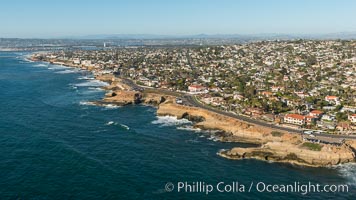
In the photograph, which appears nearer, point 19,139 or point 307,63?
point 19,139

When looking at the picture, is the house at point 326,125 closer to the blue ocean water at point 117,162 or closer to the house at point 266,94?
the blue ocean water at point 117,162

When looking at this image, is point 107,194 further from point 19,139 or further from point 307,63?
point 307,63

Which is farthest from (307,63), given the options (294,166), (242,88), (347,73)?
(294,166)

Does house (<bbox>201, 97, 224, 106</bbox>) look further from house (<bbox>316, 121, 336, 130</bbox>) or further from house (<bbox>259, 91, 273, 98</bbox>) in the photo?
house (<bbox>316, 121, 336, 130</bbox>)

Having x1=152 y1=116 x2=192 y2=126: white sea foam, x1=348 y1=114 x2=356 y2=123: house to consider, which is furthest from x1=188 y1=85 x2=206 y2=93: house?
x1=348 y1=114 x2=356 y2=123: house

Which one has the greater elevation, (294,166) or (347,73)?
(347,73)

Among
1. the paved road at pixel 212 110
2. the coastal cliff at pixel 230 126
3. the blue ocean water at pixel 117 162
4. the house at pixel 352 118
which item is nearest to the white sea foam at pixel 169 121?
the blue ocean water at pixel 117 162
